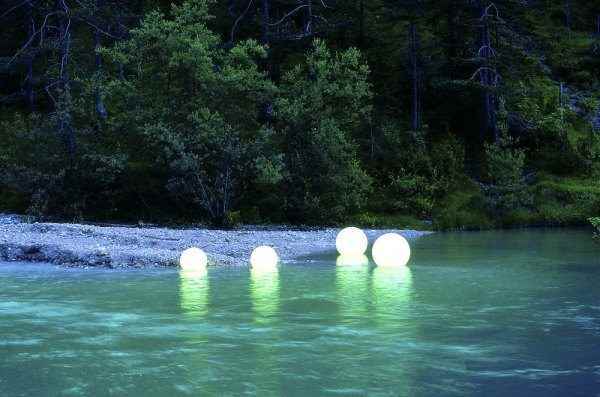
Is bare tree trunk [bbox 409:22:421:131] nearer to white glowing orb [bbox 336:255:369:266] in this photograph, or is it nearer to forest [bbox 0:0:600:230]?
forest [bbox 0:0:600:230]

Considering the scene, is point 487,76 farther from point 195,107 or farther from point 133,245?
point 133,245

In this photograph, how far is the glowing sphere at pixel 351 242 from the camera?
22777mm

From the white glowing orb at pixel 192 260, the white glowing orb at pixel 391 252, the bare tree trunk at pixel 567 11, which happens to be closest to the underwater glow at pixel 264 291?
the white glowing orb at pixel 192 260

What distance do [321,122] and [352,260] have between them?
50.9ft

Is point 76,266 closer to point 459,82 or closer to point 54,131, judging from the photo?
point 54,131

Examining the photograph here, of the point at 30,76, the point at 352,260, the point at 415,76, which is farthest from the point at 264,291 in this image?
the point at 30,76

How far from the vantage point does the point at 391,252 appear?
1967cm

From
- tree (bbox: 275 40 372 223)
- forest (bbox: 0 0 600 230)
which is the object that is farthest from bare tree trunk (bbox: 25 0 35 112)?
tree (bbox: 275 40 372 223)

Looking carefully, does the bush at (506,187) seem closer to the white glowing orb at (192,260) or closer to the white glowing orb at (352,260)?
the white glowing orb at (352,260)

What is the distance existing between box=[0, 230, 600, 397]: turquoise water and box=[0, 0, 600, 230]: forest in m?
16.2

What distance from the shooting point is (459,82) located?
138 ft

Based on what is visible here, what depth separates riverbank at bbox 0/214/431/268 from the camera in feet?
67.4

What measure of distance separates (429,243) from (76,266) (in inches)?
525

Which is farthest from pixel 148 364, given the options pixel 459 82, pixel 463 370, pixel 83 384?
pixel 459 82
